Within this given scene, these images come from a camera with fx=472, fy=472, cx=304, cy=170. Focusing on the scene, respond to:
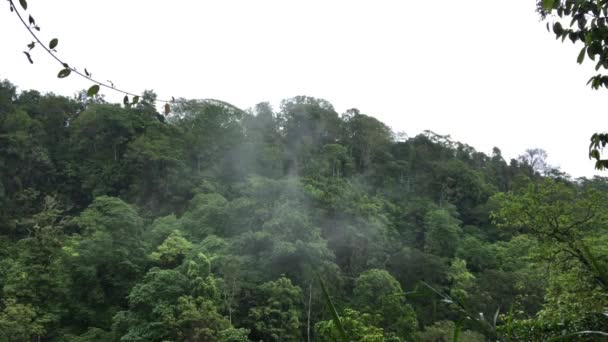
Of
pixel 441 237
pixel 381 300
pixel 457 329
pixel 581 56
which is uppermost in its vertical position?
pixel 441 237

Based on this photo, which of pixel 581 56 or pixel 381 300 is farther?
pixel 381 300

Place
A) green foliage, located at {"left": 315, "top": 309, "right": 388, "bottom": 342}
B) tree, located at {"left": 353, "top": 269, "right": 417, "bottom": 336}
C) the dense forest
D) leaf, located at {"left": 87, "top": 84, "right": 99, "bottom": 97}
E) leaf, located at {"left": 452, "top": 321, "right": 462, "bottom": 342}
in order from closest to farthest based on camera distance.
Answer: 1. leaf, located at {"left": 452, "top": 321, "right": 462, "bottom": 342}
2. leaf, located at {"left": 87, "top": 84, "right": 99, "bottom": 97}
3. green foliage, located at {"left": 315, "top": 309, "right": 388, "bottom": 342}
4. the dense forest
5. tree, located at {"left": 353, "top": 269, "right": 417, "bottom": 336}

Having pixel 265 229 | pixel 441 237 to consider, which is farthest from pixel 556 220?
pixel 441 237

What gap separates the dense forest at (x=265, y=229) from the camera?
7.61 meters

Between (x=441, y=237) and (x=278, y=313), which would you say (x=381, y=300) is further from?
(x=441, y=237)

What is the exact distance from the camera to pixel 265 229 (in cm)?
1388

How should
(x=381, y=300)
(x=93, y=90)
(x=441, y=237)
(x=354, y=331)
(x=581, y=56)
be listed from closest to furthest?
(x=93, y=90)
(x=581, y=56)
(x=354, y=331)
(x=381, y=300)
(x=441, y=237)

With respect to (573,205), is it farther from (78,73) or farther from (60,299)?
(60,299)

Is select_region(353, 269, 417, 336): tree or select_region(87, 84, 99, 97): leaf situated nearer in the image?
select_region(87, 84, 99, 97): leaf

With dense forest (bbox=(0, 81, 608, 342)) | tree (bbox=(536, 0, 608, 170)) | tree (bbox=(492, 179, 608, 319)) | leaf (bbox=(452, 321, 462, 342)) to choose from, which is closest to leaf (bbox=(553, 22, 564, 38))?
tree (bbox=(536, 0, 608, 170))

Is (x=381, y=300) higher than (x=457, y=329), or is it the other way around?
(x=457, y=329)

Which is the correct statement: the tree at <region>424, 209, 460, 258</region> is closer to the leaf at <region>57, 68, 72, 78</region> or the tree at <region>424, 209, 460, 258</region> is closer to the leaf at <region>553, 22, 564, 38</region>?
the leaf at <region>553, 22, 564, 38</region>

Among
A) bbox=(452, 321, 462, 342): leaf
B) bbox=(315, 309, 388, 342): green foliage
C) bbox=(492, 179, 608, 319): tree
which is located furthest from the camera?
bbox=(315, 309, 388, 342): green foliage

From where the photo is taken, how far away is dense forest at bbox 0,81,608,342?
300 inches
